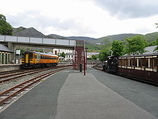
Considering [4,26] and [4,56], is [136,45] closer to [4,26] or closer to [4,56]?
[4,56]

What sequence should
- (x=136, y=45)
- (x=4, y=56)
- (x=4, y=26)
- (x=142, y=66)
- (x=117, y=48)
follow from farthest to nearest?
(x=4, y=26) < (x=117, y=48) < (x=136, y=45) < (x=4, y=56) < (x=142, y=66)

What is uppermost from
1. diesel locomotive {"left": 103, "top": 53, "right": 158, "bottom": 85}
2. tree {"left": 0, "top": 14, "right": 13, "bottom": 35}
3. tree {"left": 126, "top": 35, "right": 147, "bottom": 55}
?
tree {"left": 0, "top": 14, "right": 13, "bottom": 35}

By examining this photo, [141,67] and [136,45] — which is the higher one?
[136,45]

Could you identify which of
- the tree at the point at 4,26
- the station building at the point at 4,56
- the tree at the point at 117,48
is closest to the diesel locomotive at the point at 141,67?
the station building at the point at 4,56

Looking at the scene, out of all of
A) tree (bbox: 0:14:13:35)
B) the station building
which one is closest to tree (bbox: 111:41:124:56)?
the station building

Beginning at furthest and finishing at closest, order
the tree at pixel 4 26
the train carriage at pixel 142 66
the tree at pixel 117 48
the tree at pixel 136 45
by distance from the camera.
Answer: the tree at pixel 4 26, the tree at pixel 117 48, the tree at pixel 136 45, the train carriage at pixel 142 66

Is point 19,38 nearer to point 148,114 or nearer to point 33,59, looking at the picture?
point 33,59

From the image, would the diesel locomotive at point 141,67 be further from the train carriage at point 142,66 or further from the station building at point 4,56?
the station building at point 4,56

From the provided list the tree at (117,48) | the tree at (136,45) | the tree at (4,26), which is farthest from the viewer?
the tree at (4,26)

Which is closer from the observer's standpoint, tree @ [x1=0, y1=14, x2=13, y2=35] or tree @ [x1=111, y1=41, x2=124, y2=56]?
tree @ [x1=111, y1=41, x2=124, y2=56]

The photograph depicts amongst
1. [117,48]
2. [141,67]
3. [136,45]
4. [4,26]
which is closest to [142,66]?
[141,67]

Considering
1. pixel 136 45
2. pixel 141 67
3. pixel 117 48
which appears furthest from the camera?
pixel 117 48

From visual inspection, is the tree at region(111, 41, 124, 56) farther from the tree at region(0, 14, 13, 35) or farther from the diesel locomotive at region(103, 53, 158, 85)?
the tree at region(0, 14, 13, 35)

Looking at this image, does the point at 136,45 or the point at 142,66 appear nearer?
the point at 142,66
